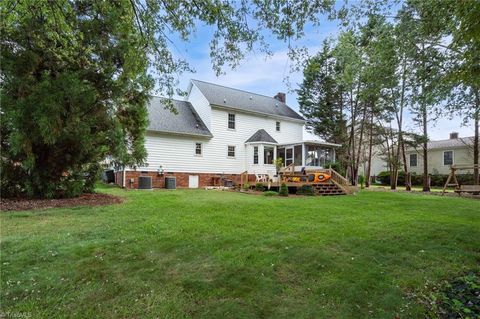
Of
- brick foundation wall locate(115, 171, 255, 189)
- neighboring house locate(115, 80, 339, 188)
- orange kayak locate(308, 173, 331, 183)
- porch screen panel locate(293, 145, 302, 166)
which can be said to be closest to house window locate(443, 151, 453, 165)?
neighboring house locate(115, 80, 339, 188)

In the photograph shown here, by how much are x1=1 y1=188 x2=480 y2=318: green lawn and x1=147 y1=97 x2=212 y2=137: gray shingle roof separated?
11763mm

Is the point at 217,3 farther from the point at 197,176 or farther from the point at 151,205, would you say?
the point at 197,176

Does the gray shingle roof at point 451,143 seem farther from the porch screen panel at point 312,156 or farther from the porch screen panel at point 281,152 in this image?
the porch screen panel at point 281,152

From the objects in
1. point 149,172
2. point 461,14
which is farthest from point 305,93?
point 461,14

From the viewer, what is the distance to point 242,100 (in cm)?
2238

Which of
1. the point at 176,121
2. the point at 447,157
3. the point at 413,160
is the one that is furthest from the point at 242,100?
the point at 447,157

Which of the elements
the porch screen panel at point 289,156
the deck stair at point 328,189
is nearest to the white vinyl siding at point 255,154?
the porch screen panel at point 289,156

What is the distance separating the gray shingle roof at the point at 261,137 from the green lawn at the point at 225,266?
1461 cm

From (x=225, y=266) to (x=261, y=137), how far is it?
17.4m

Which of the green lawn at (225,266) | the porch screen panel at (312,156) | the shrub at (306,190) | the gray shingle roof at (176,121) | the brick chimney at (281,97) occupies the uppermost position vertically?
the brick chimney at (281,97)

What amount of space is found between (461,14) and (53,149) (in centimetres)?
1033

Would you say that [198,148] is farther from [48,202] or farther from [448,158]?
[448,158]

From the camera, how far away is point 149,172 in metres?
17.1

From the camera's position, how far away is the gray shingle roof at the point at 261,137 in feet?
68.2
